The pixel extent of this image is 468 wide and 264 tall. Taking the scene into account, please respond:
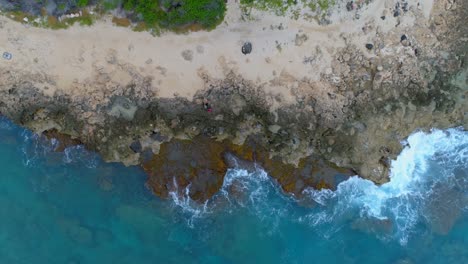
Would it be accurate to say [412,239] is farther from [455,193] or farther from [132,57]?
[132,57]

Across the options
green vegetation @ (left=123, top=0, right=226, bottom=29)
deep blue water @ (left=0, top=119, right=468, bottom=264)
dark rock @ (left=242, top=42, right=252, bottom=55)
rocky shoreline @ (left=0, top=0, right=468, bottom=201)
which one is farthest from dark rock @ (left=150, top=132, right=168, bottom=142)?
dark rock @ (left=242, top=42, right=252, bottom=55)

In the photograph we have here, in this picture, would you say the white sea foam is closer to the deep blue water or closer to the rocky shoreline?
the deep blue water

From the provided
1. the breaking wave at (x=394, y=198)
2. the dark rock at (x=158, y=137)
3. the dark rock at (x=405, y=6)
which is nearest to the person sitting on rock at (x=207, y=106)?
the dark rock at (x=158, y=137)

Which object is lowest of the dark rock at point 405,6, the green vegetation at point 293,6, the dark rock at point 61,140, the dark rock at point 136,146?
the dark rock at point 61,140

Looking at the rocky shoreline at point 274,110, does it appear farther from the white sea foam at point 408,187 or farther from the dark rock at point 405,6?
the white sea foam at point 408,187

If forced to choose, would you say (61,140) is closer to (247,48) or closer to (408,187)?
(247,48)

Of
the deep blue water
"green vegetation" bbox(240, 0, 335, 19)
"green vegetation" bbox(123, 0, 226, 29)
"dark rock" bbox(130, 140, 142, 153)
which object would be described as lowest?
the deep blue water
